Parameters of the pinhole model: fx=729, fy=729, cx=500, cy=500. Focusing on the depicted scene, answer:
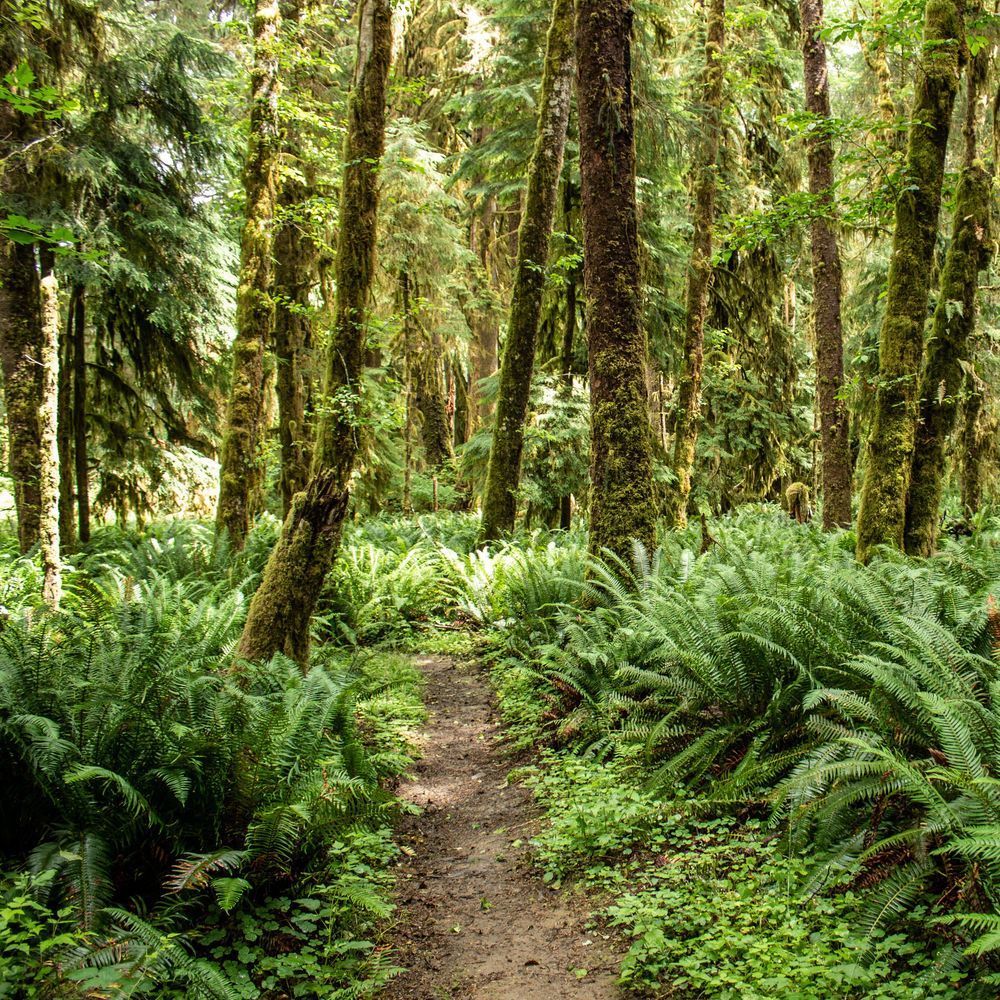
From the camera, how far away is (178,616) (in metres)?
6.64

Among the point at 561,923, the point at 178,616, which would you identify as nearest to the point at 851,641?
the point at 561,923

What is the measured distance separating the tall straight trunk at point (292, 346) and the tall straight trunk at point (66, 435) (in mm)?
2882

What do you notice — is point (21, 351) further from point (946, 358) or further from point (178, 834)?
point (946, 358)

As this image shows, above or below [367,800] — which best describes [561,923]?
below

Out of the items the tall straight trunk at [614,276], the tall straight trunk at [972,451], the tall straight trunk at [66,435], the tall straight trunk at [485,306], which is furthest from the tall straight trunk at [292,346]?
the tall straight trunk at [972,451]

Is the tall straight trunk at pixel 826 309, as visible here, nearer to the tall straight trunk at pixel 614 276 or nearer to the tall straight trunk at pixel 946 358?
the tall straight trunk at pixel 946 358

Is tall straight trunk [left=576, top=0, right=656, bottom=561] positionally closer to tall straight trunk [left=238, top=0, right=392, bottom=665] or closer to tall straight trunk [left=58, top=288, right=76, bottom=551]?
tall straight trunk [left=238, top=0, right=392, bottom=665]

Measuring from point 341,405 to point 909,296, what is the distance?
4.88 m

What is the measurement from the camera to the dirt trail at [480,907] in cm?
296

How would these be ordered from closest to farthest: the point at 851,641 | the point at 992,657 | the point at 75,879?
the point at 75,879
the point at 992,657
the point at 851,641

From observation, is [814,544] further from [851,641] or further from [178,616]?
[178,616]

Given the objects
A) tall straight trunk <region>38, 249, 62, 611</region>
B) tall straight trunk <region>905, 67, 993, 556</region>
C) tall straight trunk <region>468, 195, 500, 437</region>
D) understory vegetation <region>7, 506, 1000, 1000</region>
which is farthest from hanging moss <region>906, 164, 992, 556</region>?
tall straight trunk <region>468, 195, 500, 437</region>

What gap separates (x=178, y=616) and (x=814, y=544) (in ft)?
23.6

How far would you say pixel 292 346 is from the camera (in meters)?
11.8
